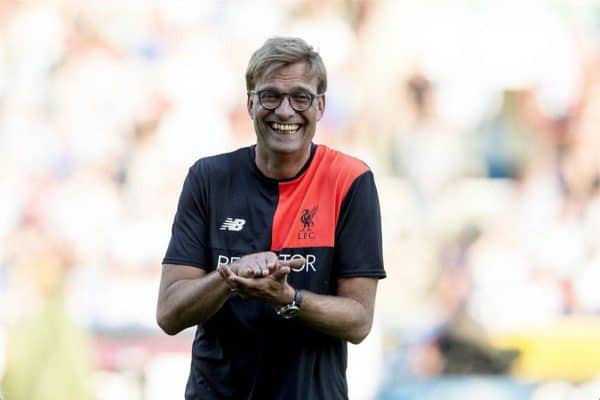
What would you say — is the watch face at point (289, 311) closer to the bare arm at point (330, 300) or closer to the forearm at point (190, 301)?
the bare arm at point (330, 300)

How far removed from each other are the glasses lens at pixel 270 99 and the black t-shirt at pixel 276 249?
0.75 ft

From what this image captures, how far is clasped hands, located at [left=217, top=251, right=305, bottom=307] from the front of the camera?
3.47 metres

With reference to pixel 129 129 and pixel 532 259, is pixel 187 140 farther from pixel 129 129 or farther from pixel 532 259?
pixel 532 259

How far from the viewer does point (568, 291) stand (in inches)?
286

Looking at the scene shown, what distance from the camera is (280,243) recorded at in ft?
12.5

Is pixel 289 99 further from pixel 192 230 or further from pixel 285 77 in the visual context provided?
pixel 192 230

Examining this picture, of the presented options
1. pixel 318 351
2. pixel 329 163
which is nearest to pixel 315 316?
pixel 318 351

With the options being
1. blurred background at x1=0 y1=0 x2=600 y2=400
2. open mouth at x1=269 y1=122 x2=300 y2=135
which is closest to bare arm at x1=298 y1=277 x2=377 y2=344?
open mouth at x1=269 y1=122 x2=300 y2=135

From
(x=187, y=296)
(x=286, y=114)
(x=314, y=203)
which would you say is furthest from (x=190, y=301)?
(x=286, y=114)

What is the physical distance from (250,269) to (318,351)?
467 mm

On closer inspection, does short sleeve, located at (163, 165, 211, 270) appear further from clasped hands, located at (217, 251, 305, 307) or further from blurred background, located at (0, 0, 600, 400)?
blurred background, located at (0, 0, 600, 400)

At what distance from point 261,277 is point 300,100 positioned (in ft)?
1.91

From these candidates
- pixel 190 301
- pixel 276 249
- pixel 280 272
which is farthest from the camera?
pixel 276 249

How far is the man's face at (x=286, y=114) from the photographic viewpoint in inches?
148
